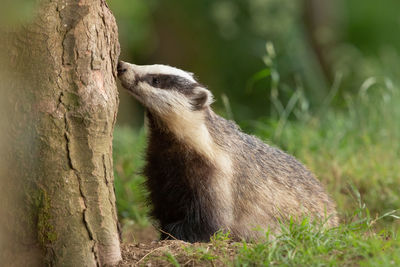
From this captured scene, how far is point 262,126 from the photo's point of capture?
7.48m

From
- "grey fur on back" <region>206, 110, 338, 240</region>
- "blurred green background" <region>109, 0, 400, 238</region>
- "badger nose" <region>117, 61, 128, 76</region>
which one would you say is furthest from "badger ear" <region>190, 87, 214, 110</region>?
"blurred green background" <region>109, 0, 400, 238</region>

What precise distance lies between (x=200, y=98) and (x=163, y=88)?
307 mm

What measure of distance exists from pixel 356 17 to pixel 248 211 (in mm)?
18234

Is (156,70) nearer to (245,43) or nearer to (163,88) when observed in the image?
(163,88)

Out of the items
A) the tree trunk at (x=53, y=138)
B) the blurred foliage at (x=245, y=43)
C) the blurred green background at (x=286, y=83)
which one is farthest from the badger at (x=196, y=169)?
the blurred foliage at (x=245, y=43)

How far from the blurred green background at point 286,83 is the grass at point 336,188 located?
0.02m

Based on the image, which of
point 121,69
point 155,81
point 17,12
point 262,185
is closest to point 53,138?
point 17,12

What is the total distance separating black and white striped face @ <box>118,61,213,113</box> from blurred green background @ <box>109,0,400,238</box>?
4.79ft

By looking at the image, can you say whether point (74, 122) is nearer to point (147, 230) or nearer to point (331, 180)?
point (147, 230)

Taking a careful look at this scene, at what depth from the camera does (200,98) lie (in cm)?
500

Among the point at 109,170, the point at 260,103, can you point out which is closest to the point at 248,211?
the point at 109,170

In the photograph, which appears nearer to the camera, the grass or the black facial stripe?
the grass

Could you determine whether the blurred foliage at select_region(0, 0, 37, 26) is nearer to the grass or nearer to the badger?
the badger

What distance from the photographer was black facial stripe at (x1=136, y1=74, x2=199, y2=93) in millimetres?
4895
